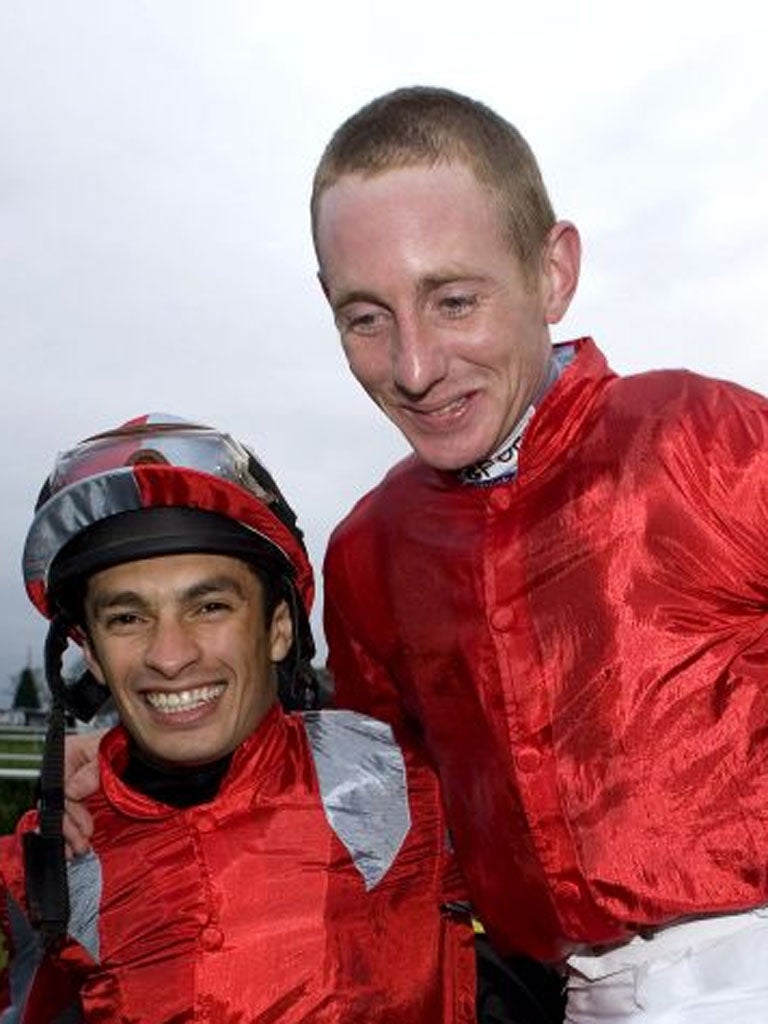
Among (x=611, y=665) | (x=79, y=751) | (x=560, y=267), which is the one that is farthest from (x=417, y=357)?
(x=79, y=751)

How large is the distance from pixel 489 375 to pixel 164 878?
1195 mm

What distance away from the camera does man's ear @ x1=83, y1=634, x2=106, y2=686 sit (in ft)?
10.1

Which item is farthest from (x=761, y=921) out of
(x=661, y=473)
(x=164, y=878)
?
(x=164, y=878)

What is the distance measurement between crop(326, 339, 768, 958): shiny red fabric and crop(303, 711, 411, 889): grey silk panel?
0.21 metres

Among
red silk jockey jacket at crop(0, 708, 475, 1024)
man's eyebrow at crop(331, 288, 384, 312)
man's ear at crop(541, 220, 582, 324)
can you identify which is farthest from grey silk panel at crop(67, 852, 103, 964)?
man's ear at crop(541, 220, 582, 324)

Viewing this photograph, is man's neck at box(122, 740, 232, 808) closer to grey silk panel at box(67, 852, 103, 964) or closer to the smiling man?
the smiling man

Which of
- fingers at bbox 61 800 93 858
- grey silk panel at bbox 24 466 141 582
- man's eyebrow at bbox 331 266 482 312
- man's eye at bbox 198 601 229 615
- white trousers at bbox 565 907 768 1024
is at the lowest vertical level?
white trousers at bbox 565 907 768 1024

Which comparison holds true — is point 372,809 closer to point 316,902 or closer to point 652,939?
point 316,902

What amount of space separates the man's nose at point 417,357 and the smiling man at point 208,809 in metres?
0.60

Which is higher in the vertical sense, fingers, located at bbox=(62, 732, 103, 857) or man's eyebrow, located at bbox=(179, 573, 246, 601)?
man's eyebrow, located at bbox=(179, 573, 246, 601)

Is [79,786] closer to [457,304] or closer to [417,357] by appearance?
[417,357]

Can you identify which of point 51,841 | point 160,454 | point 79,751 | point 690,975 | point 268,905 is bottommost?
point 690,975

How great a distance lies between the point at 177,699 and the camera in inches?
114

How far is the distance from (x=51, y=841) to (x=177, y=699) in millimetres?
373
